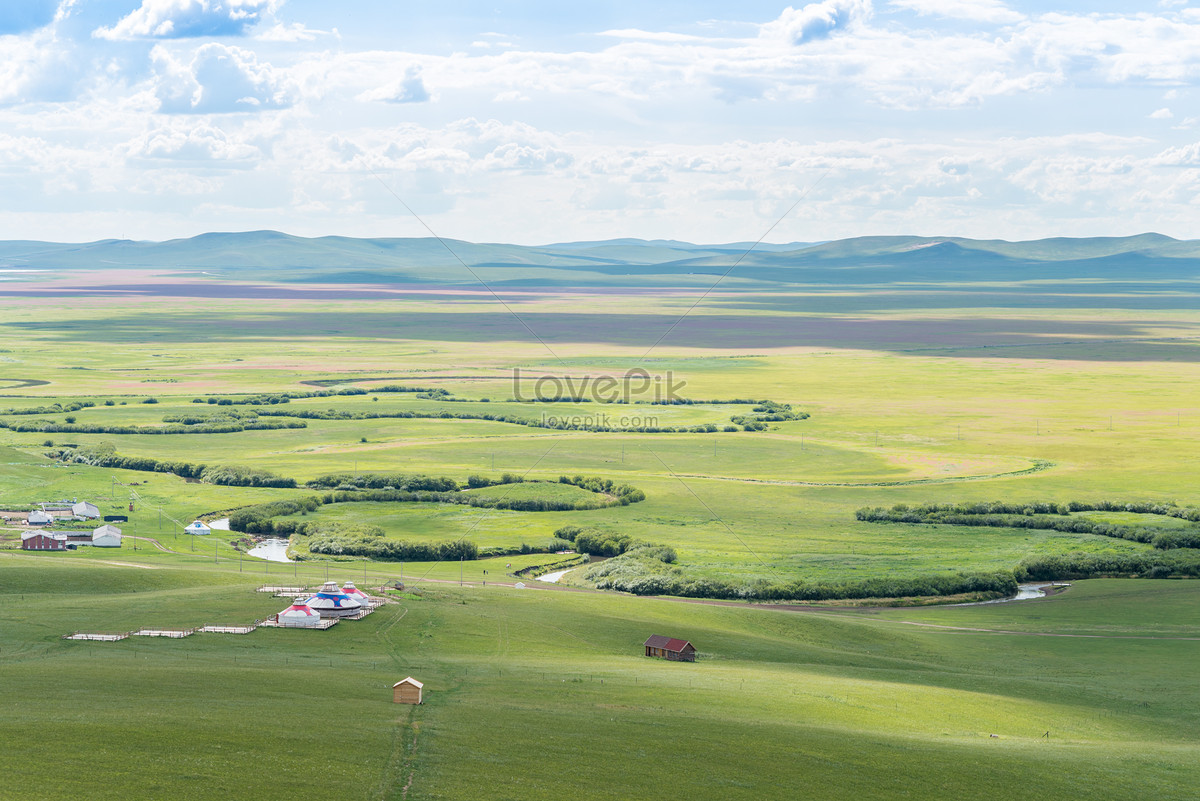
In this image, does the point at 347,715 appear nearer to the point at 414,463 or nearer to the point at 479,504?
the point at 479,504

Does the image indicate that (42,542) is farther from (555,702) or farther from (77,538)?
(555,702)

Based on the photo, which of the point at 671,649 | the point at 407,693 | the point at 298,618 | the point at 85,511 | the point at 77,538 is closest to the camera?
the point at 407,693

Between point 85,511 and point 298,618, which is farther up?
point 298,618

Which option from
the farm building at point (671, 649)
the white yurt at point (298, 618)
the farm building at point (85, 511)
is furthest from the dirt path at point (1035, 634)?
the farm building at point (85, 511)

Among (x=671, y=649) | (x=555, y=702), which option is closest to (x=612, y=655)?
(x=671, y=649)

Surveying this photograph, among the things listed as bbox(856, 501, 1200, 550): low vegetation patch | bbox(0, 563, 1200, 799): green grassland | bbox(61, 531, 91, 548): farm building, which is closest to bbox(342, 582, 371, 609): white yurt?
bbox(0, 563, 1200, 799): green grassland

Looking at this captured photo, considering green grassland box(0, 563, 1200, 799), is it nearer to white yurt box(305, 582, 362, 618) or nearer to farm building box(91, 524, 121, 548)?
white yurt box(305, 582, 362, 618)

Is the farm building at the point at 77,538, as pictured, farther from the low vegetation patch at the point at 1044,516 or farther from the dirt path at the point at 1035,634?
the low vegetation patch at the point at 1044,516
